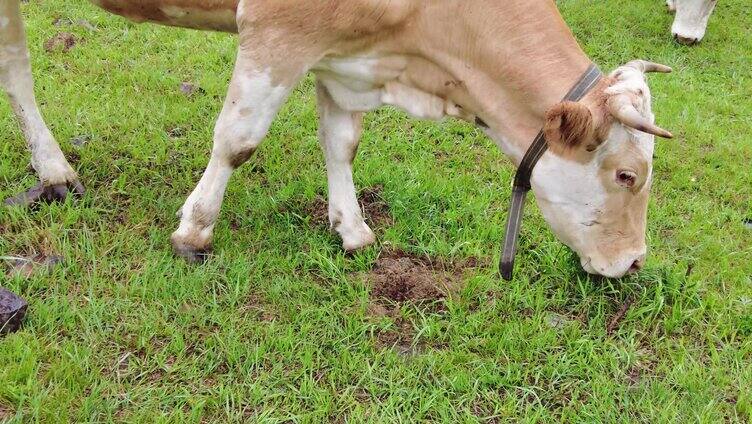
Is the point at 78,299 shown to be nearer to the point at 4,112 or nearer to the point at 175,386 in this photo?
the point at 175,386

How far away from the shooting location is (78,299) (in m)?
3.37

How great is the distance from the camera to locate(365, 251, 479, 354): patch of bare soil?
3436 millimetres

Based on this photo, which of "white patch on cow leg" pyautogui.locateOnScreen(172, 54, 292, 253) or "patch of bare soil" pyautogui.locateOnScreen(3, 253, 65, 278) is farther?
"patch of bare soil" pyautogui.locateOnScreen(3, 253, 65, 278)

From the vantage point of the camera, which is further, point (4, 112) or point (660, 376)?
point (4, 112)

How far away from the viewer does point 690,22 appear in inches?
313

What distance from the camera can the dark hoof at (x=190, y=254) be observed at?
12.1ft

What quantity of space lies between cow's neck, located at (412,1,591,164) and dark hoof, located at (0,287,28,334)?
2144 mm

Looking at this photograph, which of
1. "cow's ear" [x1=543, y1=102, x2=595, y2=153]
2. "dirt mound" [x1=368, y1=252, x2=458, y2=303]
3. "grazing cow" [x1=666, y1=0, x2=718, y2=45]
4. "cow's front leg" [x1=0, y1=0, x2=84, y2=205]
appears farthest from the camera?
"grazing cow" [x1=666, y1=0, x2=718, y2=45]

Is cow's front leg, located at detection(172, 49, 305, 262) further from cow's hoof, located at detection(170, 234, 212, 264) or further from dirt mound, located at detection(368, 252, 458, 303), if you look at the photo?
dirt mound, located at detection(368, 252, 458, 303)

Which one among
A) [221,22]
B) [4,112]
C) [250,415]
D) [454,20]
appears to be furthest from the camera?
[4,112]

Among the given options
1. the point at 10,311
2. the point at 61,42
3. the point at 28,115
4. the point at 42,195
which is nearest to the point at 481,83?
the point at 10,311

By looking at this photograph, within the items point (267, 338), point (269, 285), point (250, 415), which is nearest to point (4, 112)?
point (269, 285)

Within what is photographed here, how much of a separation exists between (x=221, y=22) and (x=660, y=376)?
8.93 feet

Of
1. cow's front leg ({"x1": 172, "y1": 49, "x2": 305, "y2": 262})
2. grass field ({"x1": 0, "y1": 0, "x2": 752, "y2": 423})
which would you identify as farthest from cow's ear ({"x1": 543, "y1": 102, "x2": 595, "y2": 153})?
cow's front leg ({"x1": 172, "y1": 49, "x2": 305, "y2": 262})
